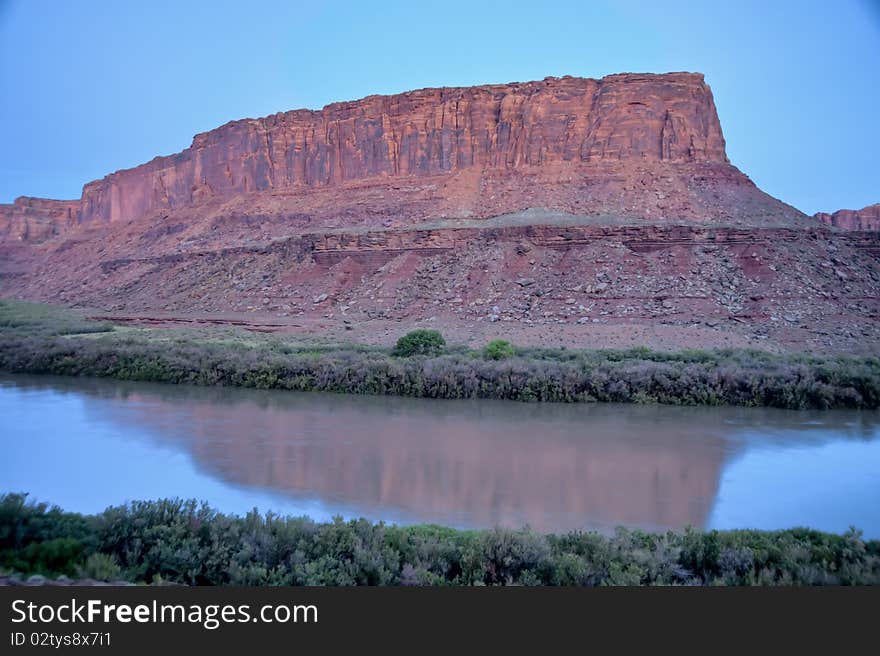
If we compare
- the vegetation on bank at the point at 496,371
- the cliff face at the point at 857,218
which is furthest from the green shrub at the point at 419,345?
the cliff face at the point at 857,218

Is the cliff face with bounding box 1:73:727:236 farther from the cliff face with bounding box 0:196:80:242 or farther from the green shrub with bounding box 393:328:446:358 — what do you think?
the cliff face with bounding box 0:196:80:242

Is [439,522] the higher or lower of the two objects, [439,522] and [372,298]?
the lower

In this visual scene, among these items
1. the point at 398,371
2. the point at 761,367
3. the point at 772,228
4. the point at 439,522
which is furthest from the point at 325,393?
the point at 772,228

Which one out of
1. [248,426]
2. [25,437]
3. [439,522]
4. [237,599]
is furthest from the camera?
[248,426]

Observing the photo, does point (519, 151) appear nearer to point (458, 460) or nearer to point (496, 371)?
point (496, 371)

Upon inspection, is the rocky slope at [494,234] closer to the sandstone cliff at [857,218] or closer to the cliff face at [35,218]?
the cliff face at [35,218]

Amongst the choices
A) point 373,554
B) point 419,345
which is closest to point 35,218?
point 419,345

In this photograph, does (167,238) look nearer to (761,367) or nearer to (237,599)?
(761,367)
